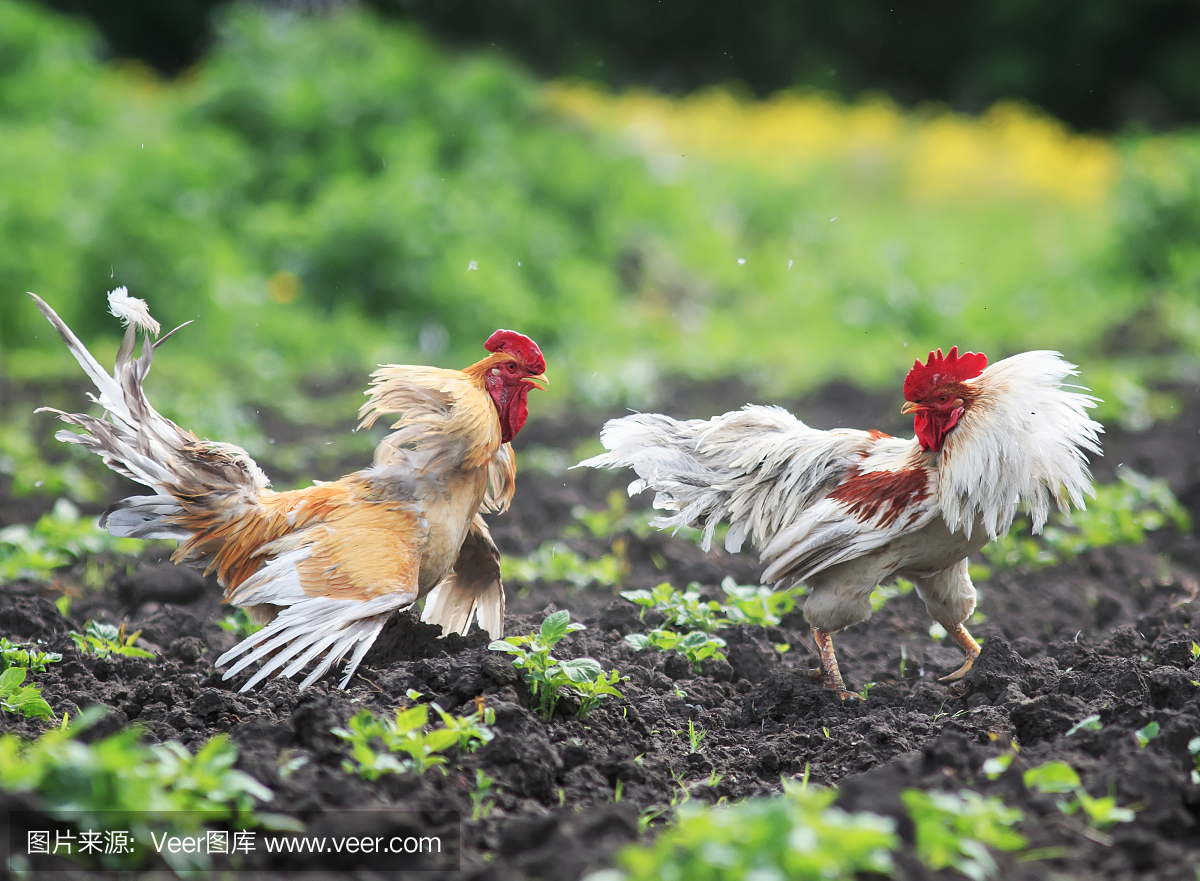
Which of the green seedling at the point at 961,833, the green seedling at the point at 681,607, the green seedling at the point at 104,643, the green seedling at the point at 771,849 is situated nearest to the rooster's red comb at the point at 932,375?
the green seedling at the point at 681,607

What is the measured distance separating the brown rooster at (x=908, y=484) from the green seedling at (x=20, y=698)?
2.02m

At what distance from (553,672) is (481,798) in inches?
21.6

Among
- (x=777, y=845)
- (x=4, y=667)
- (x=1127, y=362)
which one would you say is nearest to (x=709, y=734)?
(x=777, y=845)

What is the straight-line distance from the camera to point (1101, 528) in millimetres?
5637

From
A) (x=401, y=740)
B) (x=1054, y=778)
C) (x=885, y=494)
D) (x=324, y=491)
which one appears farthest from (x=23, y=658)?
(x=1054, y=778)

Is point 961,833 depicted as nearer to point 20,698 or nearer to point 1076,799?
point 1076,799

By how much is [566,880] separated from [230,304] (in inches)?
387

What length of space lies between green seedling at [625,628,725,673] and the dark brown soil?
0.12 meters

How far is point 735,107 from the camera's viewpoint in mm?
21594

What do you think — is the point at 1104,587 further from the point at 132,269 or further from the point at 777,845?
the point at 132,269

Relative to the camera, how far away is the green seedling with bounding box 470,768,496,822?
9.43ft

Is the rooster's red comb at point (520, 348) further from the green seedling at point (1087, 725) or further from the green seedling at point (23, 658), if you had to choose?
the green seedling at point (1087, 725)

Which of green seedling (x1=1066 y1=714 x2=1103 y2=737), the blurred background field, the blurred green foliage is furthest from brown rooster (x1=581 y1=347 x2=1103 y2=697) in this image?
the blurred background field

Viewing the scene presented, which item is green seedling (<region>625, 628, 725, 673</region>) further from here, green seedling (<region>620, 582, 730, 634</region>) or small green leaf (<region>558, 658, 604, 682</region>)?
small green leaf (<region>558, 658, 604, 682</region>)
